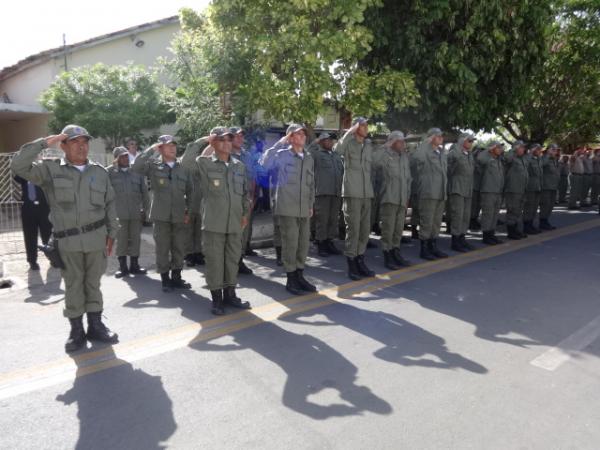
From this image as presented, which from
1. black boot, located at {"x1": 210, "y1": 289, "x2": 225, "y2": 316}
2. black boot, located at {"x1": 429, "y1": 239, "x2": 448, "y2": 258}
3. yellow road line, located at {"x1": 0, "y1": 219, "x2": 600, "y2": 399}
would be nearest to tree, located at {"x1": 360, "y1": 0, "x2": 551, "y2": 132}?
black boot, located at {"x1": 429, "y1": 239, "x2": 448, "y2": 258}

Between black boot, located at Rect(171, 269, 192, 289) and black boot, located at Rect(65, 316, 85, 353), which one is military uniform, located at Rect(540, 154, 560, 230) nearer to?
black boot, located at Rect(171, 269, 192, 289)

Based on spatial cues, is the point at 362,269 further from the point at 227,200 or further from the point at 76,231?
the point at 76,231

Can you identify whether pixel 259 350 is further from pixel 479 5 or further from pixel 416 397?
pixel 479 5

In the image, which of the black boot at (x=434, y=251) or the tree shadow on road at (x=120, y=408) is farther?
the black boot at (x=434, y=251)

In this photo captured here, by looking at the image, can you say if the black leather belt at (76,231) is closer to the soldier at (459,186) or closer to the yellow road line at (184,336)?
the yellow road line at (184,336)

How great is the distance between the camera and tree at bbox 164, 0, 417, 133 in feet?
26.1

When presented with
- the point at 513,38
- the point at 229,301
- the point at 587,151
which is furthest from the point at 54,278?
the point at 587,151

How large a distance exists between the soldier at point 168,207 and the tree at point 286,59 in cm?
281

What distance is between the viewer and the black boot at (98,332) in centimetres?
418

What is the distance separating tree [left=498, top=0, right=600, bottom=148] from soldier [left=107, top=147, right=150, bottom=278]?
456 inches

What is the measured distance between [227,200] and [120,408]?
2375mm

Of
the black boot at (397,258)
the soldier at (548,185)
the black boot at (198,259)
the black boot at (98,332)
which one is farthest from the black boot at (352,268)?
the soldier at (548,185)

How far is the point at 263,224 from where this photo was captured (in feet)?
30.7

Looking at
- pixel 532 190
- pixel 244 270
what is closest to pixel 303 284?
pixel 244 270
